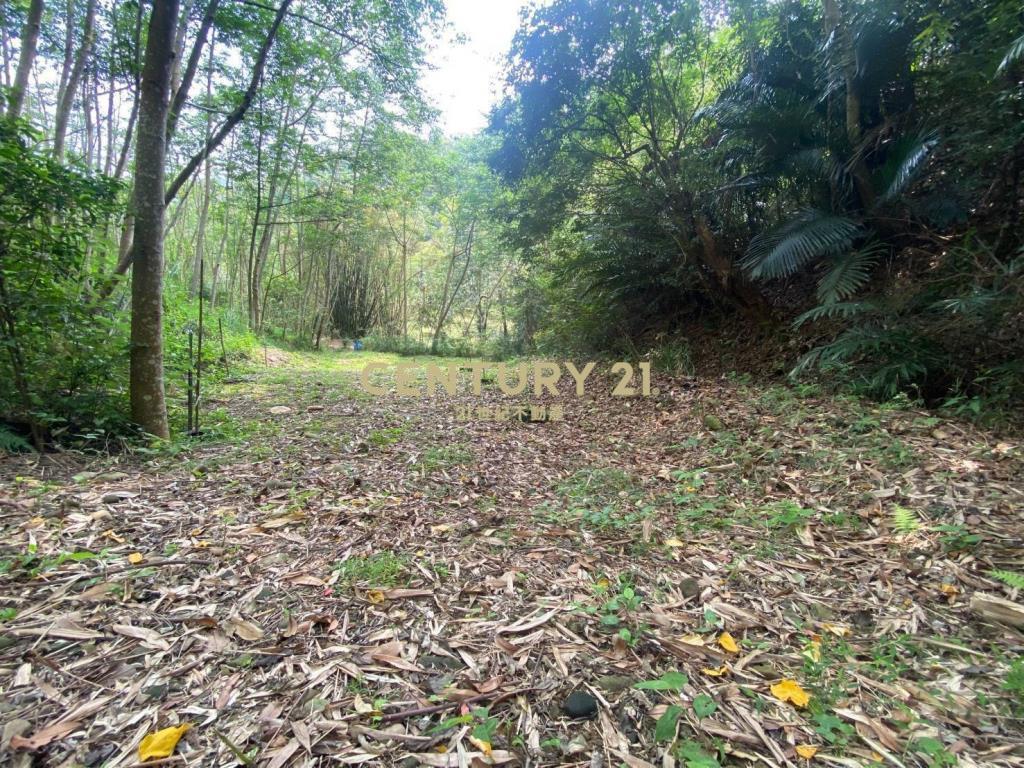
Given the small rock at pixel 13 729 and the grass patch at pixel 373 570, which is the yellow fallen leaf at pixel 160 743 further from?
the grass patch at pixel 373 570

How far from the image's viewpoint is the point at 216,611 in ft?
4.30

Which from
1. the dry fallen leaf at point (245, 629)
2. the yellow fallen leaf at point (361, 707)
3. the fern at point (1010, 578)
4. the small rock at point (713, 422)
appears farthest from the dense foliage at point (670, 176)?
the yellow fallen leaf at point (361, 707)

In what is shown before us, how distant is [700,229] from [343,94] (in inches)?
313

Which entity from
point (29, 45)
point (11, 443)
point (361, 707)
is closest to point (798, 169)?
point (361, 707)

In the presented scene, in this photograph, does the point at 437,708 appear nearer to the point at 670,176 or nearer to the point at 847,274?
the point at 847,274

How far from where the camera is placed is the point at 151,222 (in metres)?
2.63

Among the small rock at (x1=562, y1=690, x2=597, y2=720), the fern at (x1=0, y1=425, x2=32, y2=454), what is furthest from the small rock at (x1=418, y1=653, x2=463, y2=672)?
the fern at (x1=0, y1=425, x2=32, y2=454)

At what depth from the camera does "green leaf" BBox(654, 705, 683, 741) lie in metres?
0.94

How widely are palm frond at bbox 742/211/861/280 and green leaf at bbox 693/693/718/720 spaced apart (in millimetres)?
3321

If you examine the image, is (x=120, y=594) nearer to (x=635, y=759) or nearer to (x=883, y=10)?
(x=635, y=759)

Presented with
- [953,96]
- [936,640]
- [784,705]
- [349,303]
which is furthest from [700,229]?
[349,303]

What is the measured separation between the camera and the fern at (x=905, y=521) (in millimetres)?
1677

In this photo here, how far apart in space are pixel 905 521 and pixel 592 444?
1.87m

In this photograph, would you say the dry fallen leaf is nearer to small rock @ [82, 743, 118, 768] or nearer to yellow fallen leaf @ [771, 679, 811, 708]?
small rock @ [82, 743, 118, 768]
